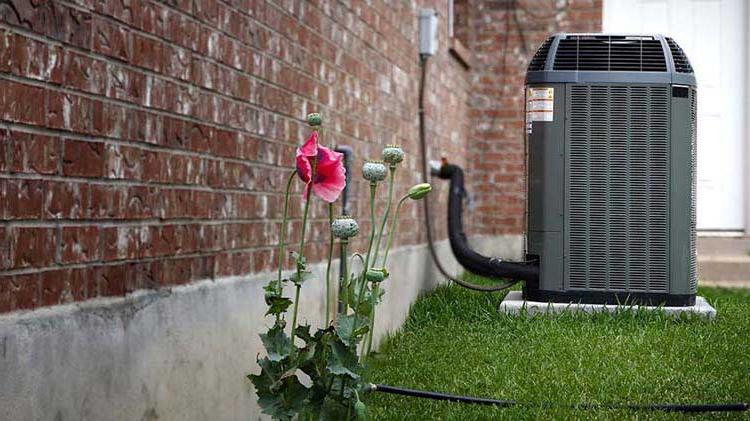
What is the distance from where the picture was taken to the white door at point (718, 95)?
26.7 feet

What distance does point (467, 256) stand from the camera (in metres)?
5.61

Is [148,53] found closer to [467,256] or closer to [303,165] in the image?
[303,165]

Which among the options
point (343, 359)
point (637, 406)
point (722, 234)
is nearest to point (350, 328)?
point (343, 359)

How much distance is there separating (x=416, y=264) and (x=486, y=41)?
3089mm

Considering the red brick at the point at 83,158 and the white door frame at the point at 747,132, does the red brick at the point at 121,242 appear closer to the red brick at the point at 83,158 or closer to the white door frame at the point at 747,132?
the red brick at the point at 83,158

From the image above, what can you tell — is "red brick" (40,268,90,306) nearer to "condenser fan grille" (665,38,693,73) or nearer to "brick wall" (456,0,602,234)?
"condenser fan grille" (665,38,693,73)

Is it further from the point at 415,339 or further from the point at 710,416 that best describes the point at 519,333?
the point at 710,416

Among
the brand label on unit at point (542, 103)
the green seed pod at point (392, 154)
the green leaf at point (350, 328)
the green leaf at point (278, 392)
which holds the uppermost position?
the brand label on unit at point (542, 103)

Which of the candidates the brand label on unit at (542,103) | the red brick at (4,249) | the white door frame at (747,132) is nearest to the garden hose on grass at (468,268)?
the brand label on unit at (542,103)

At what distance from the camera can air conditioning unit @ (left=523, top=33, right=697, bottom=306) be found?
4.95 metres

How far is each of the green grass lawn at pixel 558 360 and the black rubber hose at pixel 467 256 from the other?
0.16m

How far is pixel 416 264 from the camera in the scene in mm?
5750

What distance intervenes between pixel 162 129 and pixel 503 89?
20.0ft

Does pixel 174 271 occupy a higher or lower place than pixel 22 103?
lower
